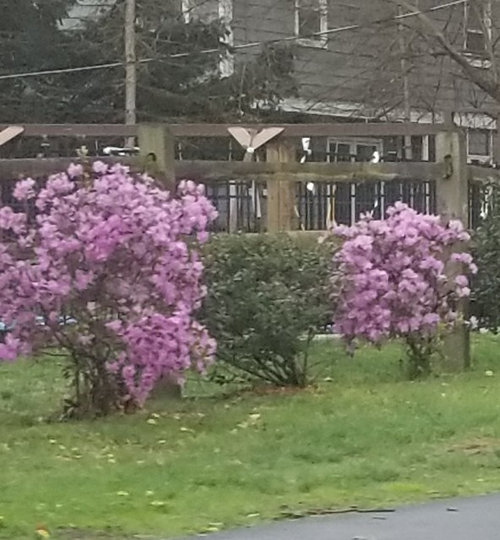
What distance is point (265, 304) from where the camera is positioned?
12219 mm

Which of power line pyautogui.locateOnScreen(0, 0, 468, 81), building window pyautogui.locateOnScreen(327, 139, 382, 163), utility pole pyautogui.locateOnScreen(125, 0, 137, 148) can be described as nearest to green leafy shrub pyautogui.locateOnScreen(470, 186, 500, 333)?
building window pyautogui.locateOnScreen(327, 139, 382, 163)

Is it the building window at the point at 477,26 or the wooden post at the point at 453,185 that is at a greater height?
the building window at the point at 477,26

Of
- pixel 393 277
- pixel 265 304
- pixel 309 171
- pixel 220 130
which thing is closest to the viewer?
pixel 265 304

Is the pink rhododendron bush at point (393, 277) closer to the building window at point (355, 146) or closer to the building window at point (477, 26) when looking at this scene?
the building window at point (355, 146)

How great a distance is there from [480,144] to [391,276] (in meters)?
20.3

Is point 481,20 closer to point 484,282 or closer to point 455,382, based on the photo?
point 484,282

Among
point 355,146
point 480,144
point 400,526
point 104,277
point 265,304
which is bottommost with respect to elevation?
point 400,526

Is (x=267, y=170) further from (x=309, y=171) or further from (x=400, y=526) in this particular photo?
(x=400, y=526)

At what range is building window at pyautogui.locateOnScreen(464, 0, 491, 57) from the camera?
25062 millimetres

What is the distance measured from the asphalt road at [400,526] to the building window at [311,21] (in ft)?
61.4

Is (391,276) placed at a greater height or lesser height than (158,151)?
lesser

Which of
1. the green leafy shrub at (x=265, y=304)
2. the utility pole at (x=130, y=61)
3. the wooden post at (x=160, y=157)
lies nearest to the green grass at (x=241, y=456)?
the wooden post at (x=160, y=157)

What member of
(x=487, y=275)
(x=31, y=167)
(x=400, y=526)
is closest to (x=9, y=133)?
(x=31, y=167)

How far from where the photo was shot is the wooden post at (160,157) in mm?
12188
